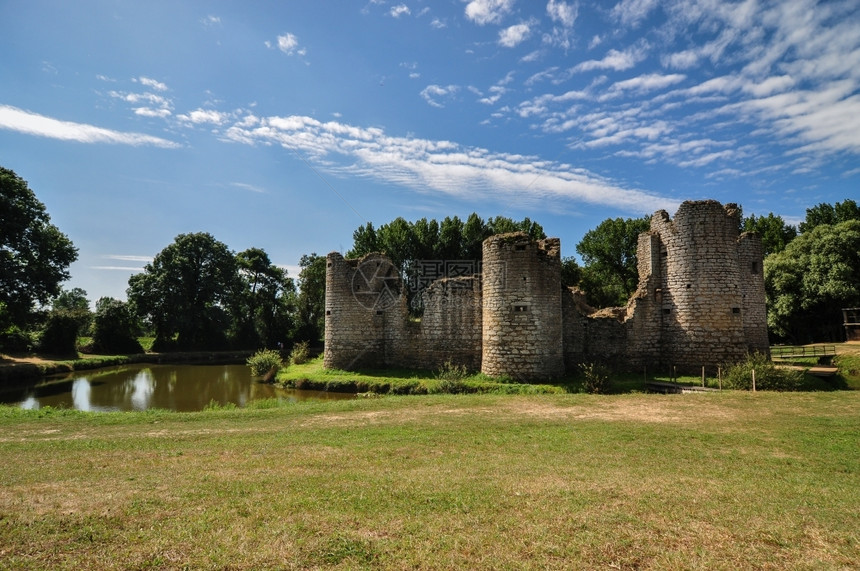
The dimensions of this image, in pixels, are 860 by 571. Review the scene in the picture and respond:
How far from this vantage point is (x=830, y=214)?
43.5m

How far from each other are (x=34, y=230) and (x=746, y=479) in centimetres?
4002

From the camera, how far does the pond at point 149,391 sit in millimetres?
18375

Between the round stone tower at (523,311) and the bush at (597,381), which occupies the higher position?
the round stone tower at (523,311)

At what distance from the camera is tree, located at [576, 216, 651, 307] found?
134 ft

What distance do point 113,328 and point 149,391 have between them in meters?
24.3

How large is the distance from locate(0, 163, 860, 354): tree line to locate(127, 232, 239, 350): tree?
103mm

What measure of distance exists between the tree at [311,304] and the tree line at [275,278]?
119 millimetres

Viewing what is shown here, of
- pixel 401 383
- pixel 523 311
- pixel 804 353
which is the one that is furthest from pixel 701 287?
pixel 401 383

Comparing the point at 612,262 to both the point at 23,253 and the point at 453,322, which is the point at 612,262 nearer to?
the point at 453,322

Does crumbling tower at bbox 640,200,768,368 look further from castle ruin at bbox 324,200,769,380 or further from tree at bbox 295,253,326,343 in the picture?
tree at bbox 295,253,326,343

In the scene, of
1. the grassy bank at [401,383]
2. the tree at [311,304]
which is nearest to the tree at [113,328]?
the tree at [311,304]

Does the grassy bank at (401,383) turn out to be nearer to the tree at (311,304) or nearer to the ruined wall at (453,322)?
the ruined wall at (453,322)

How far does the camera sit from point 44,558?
425cm

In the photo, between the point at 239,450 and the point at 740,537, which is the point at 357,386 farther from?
the point at 740,537
